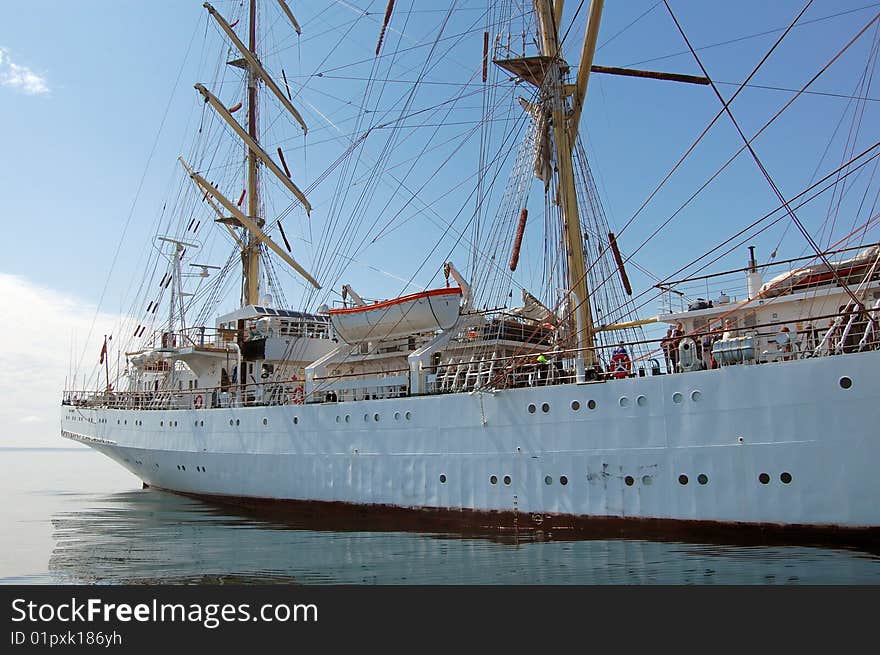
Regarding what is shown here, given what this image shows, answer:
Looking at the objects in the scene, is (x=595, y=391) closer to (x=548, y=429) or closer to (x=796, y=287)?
(x=548, y=429)

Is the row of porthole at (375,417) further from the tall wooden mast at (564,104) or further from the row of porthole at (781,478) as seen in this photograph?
the row of porthole at (781,478)

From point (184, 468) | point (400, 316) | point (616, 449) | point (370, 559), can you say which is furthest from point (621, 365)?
point (184, 468)

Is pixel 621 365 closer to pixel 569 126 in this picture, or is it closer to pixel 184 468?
pixel 569 126

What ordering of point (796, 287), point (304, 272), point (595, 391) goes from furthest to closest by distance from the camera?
1. point (304, 272)
2. point (796, 287)
3. point (595, 391)

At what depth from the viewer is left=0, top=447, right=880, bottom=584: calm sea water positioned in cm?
942

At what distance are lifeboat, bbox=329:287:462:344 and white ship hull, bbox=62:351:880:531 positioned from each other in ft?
8.02

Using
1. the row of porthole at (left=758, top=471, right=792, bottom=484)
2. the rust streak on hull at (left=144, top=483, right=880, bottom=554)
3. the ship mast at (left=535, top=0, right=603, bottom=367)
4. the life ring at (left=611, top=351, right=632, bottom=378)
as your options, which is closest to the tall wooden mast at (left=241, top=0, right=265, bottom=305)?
the rust streak on hull at (left=144, top=483, right=880, bottom=554)

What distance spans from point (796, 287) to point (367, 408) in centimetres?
1032

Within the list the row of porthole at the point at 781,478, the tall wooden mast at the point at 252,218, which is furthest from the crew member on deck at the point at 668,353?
the tall wooden mast at the point at 252,218

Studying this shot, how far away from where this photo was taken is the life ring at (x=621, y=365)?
13.1 m
